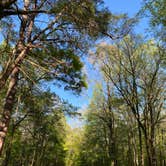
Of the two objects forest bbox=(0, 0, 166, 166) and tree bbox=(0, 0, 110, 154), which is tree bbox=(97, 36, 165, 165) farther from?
tree bbox=(0, 0, 110, 154)

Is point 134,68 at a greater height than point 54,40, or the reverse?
point 134,68

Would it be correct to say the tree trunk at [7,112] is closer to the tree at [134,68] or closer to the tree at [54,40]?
the tree at [54,40]

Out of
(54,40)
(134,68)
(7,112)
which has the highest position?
(134,68)

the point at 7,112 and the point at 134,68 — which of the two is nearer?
the point at 7,112

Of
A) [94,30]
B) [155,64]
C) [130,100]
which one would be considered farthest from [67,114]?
[94,30]

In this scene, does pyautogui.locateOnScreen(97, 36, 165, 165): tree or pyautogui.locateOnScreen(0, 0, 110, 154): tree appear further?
pyautogui.locateOnScreen(97, 36, 165, 165): tree

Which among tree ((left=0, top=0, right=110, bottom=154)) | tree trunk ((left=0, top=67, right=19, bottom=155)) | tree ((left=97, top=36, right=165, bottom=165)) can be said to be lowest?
tree trunk ((left=0, top=67, right=19, bottom=155))

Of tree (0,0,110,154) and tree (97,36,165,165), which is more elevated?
tree (97,36,165,165)

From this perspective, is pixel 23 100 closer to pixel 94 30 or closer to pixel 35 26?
pixel 35 26

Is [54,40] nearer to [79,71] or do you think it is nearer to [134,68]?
[79,71]

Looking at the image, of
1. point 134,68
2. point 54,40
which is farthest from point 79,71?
point 134,68

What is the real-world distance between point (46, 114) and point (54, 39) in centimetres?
1132

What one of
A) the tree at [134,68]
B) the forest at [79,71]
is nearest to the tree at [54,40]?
the forest at [79,71]

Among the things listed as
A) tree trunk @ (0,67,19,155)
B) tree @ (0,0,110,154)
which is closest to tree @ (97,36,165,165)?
tree @ (0,0,110,154)
